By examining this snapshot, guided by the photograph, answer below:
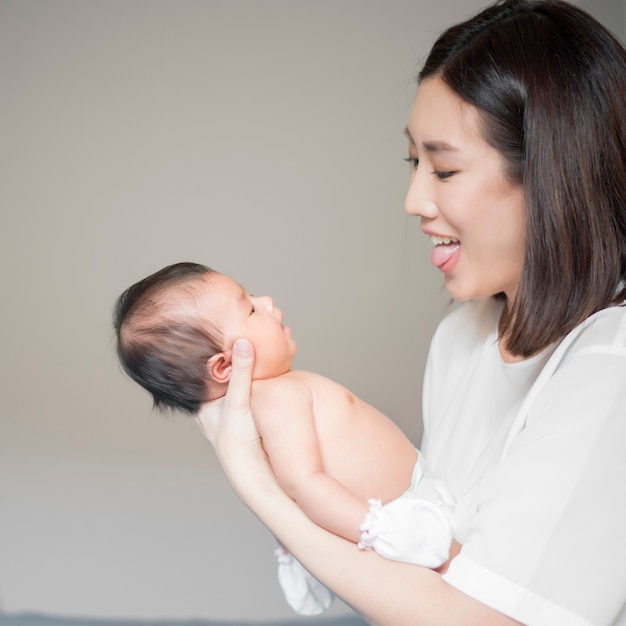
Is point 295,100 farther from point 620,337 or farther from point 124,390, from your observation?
point 620,337

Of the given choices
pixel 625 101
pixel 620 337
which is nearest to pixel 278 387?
pixel 620 337

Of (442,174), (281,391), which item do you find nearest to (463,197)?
(442,174)

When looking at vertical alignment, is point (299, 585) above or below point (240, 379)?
below

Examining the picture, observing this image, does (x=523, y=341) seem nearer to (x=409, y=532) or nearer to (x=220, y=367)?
(x=409, y=532)

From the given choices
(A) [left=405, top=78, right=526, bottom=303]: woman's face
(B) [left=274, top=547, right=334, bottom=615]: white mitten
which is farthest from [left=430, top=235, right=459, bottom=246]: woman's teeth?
(B) [left=274, top=547, right=334, bottom=615]: white mitten

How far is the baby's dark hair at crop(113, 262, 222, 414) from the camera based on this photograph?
4.97 ft

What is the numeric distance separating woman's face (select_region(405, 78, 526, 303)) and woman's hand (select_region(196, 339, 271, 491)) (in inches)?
15.6

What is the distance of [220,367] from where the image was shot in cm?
154

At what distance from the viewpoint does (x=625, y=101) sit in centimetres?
119

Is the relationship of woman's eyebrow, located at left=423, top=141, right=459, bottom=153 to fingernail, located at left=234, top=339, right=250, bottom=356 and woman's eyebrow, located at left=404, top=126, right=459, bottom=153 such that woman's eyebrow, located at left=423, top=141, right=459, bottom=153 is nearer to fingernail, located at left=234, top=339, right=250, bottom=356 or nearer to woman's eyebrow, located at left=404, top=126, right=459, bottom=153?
woman's eyebrow, located at left=404, top=126, right=459, bottom=153

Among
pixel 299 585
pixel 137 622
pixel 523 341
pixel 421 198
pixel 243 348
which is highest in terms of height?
pixel 421 198

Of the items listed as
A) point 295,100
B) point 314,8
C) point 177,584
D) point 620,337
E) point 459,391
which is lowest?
point 177,584

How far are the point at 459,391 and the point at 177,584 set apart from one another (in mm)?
2112

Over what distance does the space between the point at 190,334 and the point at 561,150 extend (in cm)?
73
